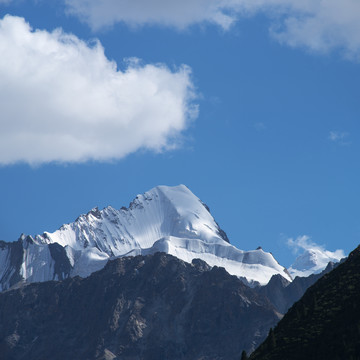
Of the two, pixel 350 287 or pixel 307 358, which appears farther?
pixel 350 287

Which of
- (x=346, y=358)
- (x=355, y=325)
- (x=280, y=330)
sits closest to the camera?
(x=346, y=358)

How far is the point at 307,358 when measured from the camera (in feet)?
558

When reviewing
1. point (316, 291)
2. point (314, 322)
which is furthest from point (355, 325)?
point (316, 291)

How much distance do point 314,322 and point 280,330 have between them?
768cm

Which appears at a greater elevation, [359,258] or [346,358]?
[359,258]

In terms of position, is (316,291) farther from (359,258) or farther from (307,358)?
(307,358)

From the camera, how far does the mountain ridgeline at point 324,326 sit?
169 meters

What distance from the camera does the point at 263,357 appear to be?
580ft

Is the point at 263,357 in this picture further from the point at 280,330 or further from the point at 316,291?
the point at 316,291

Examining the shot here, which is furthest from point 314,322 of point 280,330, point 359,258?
point 359,258

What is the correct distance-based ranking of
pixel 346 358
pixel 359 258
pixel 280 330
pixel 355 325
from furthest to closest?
1. pixel 359 258
2. pixel 280 330
3. pixel 355 325
4. pixel 346 358

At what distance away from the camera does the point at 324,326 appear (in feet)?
580

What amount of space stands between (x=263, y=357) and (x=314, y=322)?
11337 millimetres

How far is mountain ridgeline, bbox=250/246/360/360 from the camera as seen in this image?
16888 cm
